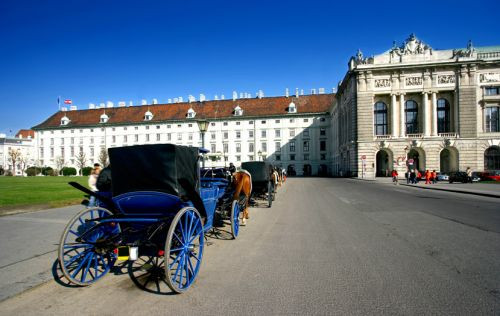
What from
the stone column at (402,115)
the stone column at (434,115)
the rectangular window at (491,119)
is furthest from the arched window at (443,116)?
the stone column at (402,115)

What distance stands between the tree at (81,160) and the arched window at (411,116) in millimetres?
77955

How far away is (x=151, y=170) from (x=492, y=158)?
60.6 m

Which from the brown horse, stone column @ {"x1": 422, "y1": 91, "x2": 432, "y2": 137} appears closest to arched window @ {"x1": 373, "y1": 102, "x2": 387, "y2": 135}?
stone column @ {"x1": 422, "y1": 91, "x2": 432, "y2": 137}

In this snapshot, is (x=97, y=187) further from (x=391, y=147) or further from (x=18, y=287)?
(x=391, y=147)

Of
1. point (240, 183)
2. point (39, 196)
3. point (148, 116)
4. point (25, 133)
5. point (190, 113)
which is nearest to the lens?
point (240, 183)

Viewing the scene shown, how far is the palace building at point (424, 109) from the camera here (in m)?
50.3

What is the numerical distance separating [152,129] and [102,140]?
1620 centimetres

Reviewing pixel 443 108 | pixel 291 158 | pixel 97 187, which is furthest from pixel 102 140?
pixel 97 187

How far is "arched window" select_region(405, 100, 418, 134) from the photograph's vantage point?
5369 cm

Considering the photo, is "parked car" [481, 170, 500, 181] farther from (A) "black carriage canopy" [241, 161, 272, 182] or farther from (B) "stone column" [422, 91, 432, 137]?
(A) "black carriage canopy" [241, 161, 272, 182]

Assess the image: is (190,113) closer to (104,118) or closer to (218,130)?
(218,130)

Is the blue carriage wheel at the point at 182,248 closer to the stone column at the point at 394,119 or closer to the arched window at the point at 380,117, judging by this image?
A: the stone column at the point at 394,119

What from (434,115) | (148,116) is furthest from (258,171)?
(148,116)

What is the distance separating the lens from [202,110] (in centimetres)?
8650
